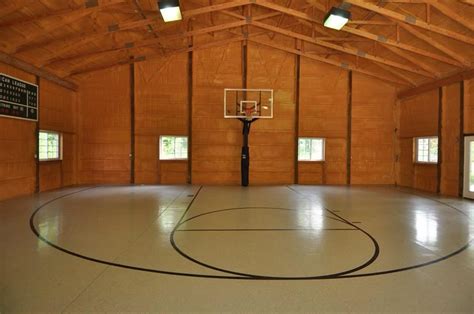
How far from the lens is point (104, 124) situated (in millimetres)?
12766

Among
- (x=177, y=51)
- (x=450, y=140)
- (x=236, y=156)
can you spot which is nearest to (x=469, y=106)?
(x=450, y=140)

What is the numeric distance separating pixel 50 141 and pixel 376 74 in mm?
12417

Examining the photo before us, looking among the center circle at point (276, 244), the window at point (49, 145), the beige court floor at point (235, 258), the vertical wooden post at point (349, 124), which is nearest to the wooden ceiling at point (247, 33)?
→ the vertical wooden post at point (349, 124)

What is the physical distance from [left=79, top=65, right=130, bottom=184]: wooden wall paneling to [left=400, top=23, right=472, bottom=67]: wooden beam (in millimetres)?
9927

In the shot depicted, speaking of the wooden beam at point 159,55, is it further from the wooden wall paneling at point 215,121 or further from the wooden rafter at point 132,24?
the wooden rafter at point 132,24

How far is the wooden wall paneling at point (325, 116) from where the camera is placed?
1306 centimetres

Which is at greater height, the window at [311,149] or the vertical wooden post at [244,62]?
the vertical wooden post at [244,62]

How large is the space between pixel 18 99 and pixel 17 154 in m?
1.59

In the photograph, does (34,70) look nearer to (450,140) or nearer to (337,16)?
(337,16)

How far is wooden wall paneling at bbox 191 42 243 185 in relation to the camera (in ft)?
42.3

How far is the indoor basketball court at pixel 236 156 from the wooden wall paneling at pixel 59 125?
0.07 meters

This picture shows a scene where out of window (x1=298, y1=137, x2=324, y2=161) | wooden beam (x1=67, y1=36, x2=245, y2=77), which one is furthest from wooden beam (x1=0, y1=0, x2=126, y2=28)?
window (x1=298, y1=137, x2=324, y2=161)

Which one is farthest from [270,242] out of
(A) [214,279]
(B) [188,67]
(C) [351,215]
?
(B) [188,67]

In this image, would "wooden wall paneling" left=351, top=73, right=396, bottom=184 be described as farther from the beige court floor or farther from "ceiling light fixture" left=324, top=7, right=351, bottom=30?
"ceiling light fixture" left=324, top=7, right=351, bottom=30
